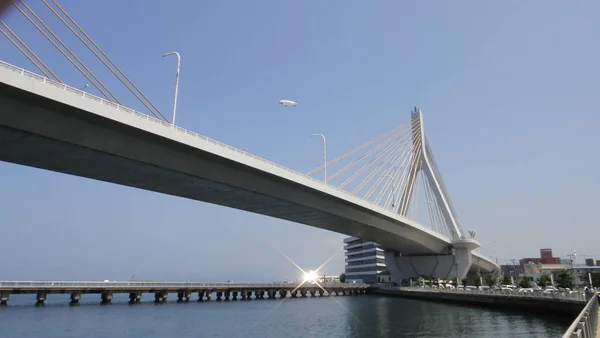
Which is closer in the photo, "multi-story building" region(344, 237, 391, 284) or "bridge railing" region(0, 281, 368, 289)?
"bridge railing" region(0, 281, 368, 289)

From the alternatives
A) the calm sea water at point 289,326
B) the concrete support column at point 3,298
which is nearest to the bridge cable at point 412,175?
the calm sea water at point 289,326

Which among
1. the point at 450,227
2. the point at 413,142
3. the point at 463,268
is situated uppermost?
the point at 413,142

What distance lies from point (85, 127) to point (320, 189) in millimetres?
21297

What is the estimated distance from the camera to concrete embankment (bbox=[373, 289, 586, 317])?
97.5 ft

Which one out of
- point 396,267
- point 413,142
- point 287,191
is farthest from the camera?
point 396,267

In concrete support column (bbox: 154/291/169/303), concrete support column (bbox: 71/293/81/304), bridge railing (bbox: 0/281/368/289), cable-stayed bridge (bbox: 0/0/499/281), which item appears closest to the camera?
cable-stayed bridge (bbox: 0/0/499/281)

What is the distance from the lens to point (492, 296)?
41875 mm

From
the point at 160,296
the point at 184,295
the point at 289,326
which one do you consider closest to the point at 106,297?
the point at 160,296

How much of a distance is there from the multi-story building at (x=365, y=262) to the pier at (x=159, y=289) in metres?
27.7

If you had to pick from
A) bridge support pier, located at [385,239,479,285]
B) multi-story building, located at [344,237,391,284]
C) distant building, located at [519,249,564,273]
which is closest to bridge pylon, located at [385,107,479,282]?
bridge support pier, located at [385,239,479,285]

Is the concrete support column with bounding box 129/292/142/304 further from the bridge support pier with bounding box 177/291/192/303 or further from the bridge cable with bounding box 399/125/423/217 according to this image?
the bridge cable with bounding box 399/125/423/217

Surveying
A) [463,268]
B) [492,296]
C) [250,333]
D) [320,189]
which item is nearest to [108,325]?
[250,333]

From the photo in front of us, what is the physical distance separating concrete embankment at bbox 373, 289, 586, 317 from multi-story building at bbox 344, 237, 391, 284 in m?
50.9

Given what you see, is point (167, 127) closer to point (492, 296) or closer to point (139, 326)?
point (139, 326)
